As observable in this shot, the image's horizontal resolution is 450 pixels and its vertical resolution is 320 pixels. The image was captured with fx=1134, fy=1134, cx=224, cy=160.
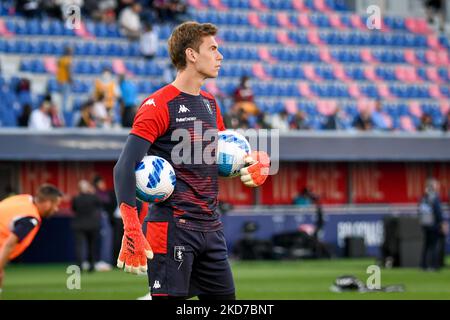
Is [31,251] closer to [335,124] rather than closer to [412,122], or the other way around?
[335,124]

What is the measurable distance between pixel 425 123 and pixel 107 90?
32.2ft

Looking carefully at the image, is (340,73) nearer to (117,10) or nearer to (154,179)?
(117,10)

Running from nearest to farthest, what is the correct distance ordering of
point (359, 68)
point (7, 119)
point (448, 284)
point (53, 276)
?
point (448, 284) < point (53, 276) < point (7, 119) < point (359, 68)

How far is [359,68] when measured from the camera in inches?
1374

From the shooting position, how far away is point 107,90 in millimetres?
27391

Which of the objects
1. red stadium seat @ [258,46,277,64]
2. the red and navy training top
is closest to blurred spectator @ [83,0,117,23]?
red stadium seat @ [258,46,277,64]

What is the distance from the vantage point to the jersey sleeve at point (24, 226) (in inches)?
432

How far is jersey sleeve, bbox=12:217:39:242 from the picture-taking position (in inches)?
432

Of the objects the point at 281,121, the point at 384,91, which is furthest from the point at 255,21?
the point at 281,121

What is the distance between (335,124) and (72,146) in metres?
7.56

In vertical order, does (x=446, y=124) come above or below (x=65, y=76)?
below

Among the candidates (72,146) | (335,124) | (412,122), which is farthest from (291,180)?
(72,146)

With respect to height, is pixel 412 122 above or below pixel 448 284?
above
